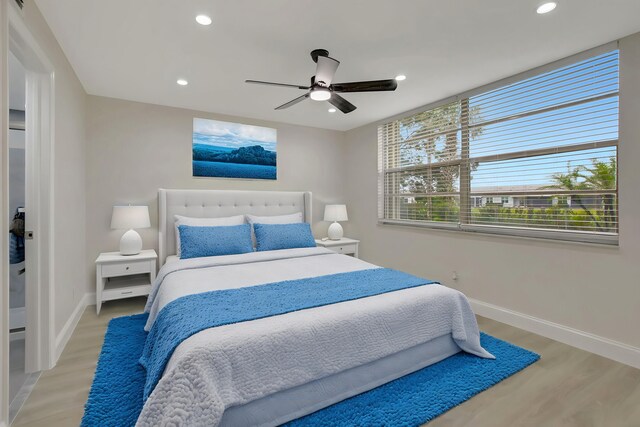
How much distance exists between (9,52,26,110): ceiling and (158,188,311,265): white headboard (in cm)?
153

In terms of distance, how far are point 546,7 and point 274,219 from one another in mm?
3204

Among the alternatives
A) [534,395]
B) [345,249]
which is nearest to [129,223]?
[345,249]

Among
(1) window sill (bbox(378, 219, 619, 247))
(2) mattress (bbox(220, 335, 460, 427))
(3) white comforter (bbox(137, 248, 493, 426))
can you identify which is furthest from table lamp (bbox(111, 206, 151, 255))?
(1) window sill (bbox(378, 219, 619, 247))

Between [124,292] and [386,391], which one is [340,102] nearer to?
[386,391]

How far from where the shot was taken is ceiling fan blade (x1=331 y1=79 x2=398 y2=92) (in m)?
2.36

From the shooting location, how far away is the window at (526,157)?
8.21 feet

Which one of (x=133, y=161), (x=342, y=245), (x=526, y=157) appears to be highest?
(x=133, y=161)

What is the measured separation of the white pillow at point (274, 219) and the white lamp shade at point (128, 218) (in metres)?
1.15

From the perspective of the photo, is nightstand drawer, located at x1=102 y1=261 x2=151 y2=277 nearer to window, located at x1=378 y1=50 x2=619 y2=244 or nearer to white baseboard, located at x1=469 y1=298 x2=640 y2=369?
window, located at x1=378 y1=50 x2=619 y2=244

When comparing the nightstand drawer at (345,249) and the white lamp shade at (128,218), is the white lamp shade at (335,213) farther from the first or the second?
the white lamp shade at (128,218)

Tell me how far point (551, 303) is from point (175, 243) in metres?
3.91

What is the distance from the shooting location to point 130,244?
3.43 m

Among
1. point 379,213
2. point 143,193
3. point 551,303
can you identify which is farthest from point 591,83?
point 143,193

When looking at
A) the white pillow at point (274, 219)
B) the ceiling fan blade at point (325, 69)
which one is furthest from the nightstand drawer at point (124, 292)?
the ceiling fan blade at point (325, 69)
